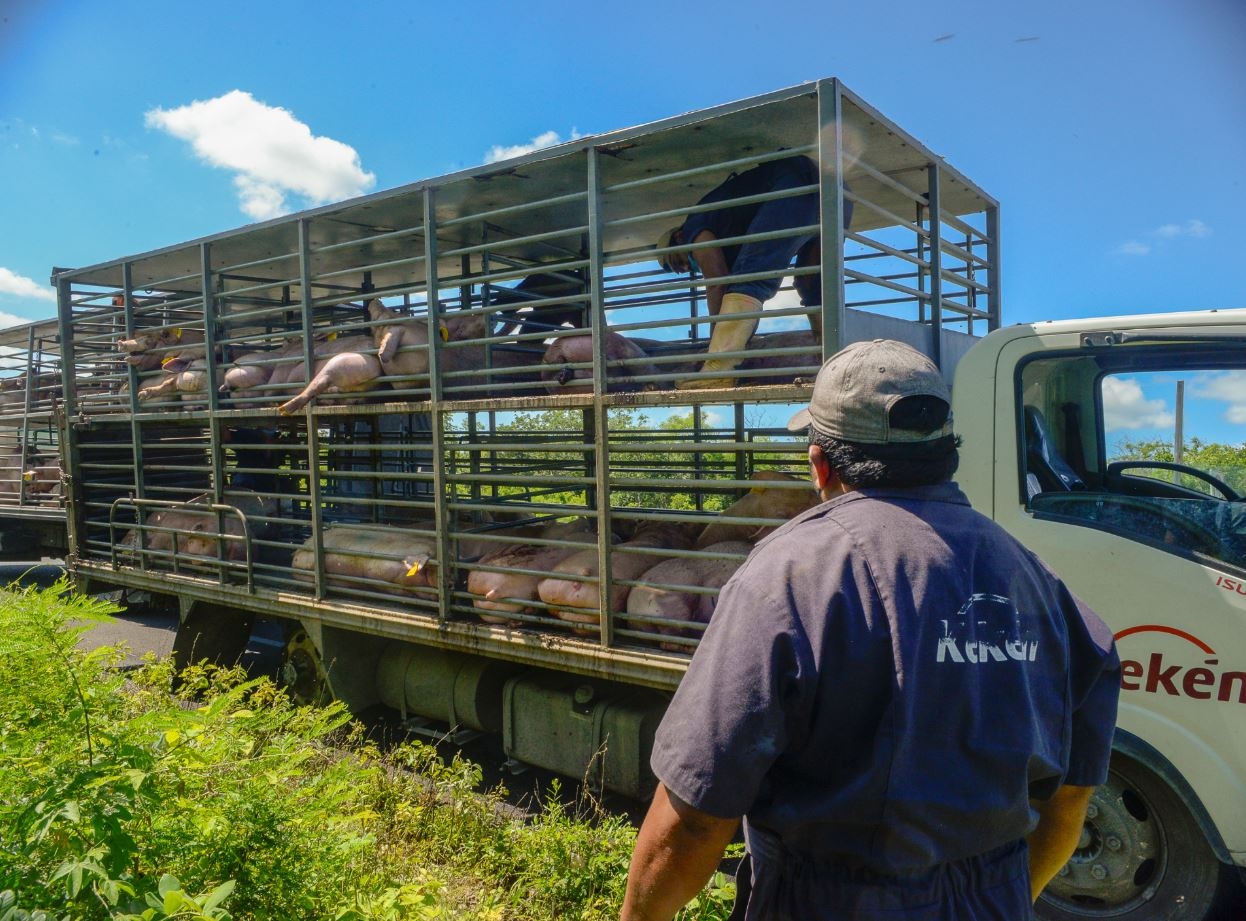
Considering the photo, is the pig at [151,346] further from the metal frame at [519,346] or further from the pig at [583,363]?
the pig at [583,363]

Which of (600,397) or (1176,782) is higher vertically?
(600,397)

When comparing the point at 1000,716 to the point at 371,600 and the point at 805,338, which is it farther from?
the point at 371,600

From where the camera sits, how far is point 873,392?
1.55m

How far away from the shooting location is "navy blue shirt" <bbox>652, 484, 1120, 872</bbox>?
139 cm

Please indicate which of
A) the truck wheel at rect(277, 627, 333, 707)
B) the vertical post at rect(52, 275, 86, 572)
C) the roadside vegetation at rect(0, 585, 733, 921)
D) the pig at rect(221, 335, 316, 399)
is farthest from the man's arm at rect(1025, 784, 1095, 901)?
the vertical post at rect(52, 275, 86, 572)

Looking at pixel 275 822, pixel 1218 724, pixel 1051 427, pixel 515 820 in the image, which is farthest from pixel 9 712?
pixel 1218 724

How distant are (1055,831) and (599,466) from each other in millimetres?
2537

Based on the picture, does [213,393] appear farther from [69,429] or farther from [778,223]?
[778,223]

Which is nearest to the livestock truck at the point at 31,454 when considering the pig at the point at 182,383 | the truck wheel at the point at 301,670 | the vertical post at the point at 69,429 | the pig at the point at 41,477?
the pig at the point at 41,477

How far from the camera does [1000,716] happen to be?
1463 millimetres

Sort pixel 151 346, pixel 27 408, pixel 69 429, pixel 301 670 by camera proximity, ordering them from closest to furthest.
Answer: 1. pixel 301 670
2. pixel 151 346
3. pixel 69 429
4. pixel 27 408

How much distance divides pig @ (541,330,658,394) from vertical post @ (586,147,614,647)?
0.08 metres

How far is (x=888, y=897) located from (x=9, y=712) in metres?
2.75

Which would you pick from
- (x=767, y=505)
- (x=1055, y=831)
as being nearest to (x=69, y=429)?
(x=767, y=505)
